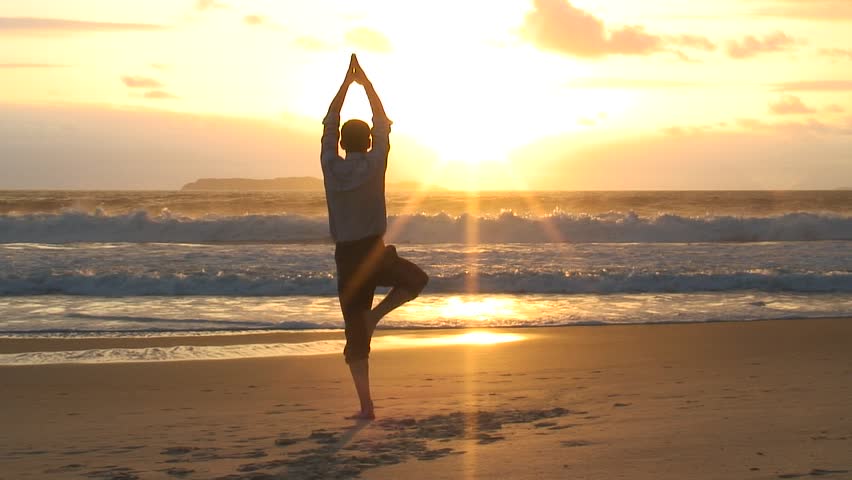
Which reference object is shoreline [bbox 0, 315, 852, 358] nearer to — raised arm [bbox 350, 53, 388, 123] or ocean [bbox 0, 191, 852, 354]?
ocean [bbox 0, 191, 852, 354]

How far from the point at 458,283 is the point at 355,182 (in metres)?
10.7

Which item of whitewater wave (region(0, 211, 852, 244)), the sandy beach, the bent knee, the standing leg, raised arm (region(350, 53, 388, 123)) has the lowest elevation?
the sandy beach

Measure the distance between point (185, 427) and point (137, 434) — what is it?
275 mm

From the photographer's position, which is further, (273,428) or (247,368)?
(247,368)

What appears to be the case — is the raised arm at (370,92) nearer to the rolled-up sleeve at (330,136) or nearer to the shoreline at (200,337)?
the rolled-up sleeve at (330,136)

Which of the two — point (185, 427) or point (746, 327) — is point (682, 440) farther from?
point (746, 327)

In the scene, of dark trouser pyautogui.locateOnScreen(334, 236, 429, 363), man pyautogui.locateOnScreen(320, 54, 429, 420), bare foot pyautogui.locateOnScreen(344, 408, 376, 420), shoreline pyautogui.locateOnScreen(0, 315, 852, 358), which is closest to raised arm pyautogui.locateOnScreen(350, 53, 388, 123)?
man pyautogui.locateOnScreen(320, 54, 429, 420)

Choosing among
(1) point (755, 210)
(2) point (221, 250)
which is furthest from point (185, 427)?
(1) point (755, 210)

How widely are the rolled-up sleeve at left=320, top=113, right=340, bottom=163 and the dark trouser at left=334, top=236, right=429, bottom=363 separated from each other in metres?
0.49

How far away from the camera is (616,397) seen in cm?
607

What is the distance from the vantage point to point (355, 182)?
17.0 feet

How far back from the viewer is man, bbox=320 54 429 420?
5203 mm

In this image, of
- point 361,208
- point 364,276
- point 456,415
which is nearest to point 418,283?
point 364,276

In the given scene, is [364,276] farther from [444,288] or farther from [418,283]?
[444,288]
